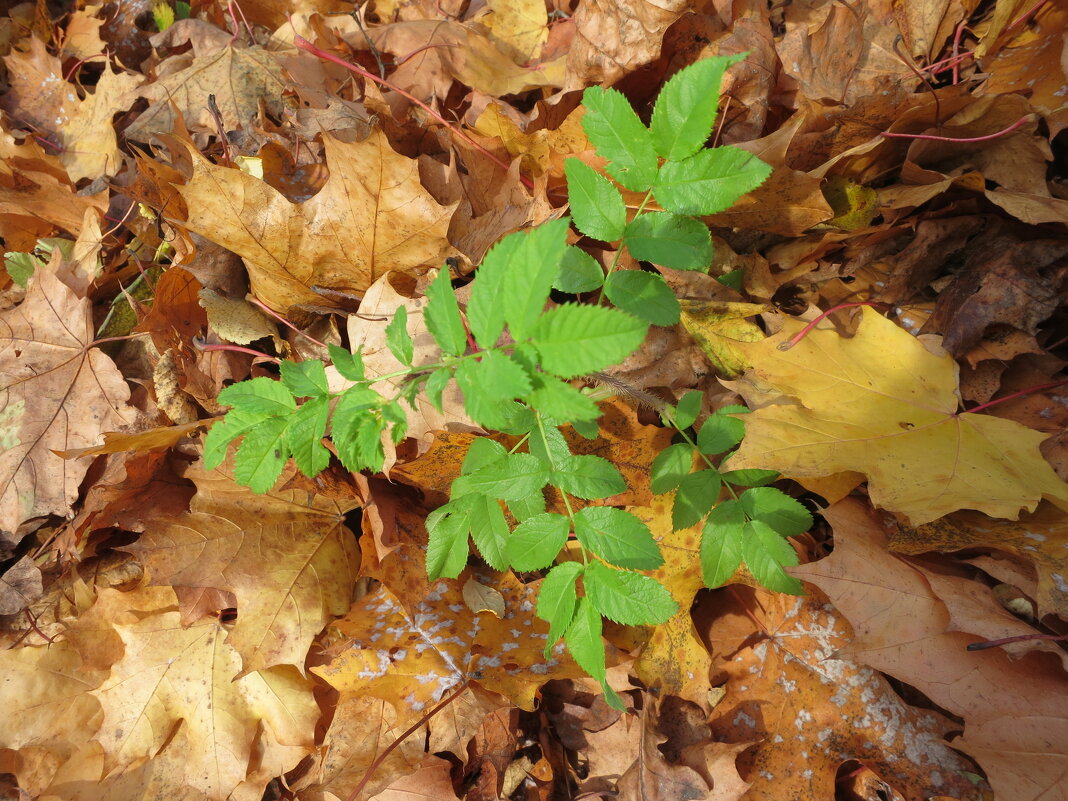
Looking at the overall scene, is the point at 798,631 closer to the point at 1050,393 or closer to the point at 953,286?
the point at 1050,393

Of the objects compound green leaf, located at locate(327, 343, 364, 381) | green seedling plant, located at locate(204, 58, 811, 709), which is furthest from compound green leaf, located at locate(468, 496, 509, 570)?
compound green leaf, located at locate(327, 343, 364, 381)

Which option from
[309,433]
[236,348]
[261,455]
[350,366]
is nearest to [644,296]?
[350,366]

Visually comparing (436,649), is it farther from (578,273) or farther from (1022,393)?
(1022,393)

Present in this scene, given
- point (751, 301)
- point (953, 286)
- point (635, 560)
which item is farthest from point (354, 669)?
point (953, 286)

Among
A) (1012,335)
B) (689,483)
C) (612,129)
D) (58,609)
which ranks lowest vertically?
(58,609)

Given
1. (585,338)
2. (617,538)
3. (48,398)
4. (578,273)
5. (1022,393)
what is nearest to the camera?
(585,338)

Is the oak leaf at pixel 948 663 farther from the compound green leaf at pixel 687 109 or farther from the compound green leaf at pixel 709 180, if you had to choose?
the compound green leaf at pixel 687 109

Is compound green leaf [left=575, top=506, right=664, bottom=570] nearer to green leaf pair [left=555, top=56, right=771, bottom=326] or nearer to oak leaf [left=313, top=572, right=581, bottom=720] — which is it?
green leaf pair [left=555, top=56, right=771, bottom=326]
